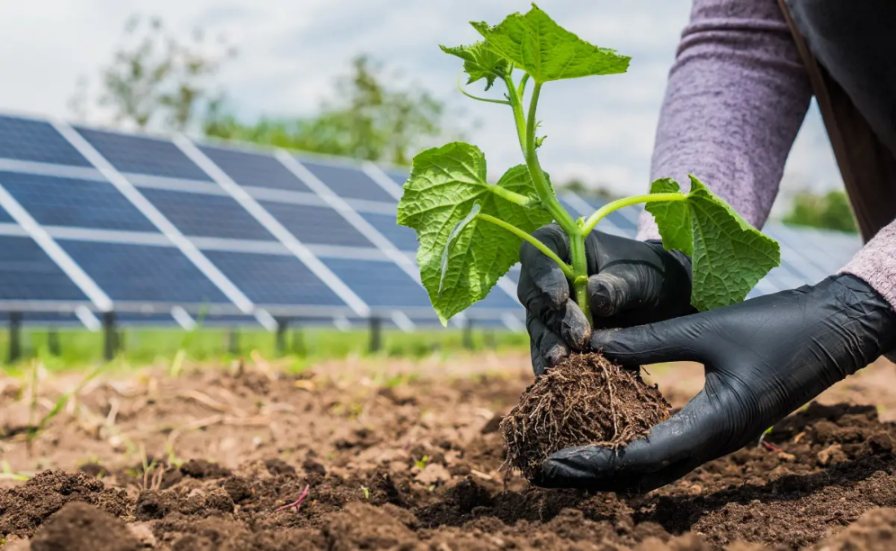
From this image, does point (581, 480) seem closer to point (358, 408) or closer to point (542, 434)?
point (542, 434)

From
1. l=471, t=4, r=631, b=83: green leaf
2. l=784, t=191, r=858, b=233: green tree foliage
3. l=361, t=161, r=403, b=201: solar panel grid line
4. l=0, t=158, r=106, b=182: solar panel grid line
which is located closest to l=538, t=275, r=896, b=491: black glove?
l=471, t=4, r=631, b=83: green leaf

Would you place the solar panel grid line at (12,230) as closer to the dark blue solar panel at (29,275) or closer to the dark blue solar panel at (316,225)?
the dark blue solar panel at (29,275)

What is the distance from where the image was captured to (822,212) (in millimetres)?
44188

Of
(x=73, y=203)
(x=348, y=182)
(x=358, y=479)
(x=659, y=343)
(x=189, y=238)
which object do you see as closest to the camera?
(x=659, y=343)

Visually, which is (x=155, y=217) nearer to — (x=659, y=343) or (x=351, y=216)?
(x=351, y=216)

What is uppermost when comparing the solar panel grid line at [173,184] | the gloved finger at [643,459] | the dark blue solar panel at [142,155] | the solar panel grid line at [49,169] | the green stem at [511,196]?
the dark blue solar panel at [142,155]

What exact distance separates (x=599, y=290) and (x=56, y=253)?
21.2 ft

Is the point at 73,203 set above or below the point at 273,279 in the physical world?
above

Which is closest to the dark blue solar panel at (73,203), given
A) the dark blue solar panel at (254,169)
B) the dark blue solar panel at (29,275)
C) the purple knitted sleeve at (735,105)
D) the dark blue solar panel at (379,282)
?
the dark blue solar panel at (29,275)

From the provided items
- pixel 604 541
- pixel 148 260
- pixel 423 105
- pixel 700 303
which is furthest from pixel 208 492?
pixel 423 105

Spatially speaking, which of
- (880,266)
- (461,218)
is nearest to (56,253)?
(461,218)

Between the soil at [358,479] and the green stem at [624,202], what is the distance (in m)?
0.57

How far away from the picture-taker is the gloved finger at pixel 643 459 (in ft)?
5.38

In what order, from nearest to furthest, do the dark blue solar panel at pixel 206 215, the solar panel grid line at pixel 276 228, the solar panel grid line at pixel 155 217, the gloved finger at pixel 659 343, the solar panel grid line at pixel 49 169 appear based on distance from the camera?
the gloved finger at pixel 659 343 < the solar panel grid line at pixel 155 217 < the solar panel grid line at pixel 49 169 < the solar panel grid line at pixel 276 228 < the dark blue solar panel at pixel 206 215
